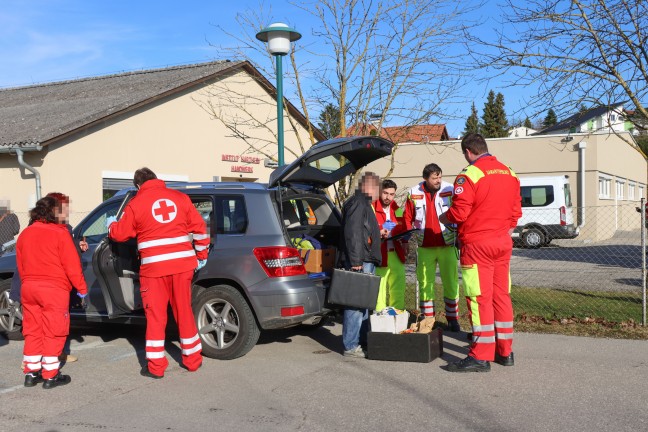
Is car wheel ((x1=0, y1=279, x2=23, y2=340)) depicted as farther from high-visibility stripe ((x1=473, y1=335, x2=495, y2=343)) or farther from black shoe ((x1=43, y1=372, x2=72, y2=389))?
high-visibility stripe ((x1=473, y1=335, x2=495, y2=343))

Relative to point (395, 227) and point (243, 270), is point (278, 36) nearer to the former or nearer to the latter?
point (395, 227)

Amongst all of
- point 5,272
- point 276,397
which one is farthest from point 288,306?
point 5,272

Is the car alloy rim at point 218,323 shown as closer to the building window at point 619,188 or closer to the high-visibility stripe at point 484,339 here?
A: the high-visibility stripe at point 484,339

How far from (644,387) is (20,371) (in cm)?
560

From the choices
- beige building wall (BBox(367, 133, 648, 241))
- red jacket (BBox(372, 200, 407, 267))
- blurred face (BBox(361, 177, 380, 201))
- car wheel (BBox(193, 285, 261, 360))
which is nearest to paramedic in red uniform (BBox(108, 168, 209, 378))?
car wheel (BBox(193, 285, 261, 360))

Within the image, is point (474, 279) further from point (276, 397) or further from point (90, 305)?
point (90, 305)

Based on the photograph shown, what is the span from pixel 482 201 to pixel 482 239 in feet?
1.11

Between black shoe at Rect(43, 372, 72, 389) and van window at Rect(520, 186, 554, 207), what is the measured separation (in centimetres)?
1977

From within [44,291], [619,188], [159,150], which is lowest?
[44,291]

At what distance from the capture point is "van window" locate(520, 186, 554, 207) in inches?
913

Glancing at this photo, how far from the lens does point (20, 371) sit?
21.1 ft

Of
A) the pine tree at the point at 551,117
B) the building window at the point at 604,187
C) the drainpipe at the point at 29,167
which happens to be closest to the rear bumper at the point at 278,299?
the pine tree at the point at 551,117

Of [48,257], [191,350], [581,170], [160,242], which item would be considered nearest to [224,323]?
[191,350]

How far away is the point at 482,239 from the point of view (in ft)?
19.7
